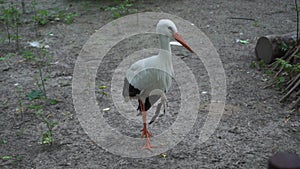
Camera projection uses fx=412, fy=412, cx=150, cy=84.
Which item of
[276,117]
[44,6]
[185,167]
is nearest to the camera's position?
[185,167]

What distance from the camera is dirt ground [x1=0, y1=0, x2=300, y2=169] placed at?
366 cm

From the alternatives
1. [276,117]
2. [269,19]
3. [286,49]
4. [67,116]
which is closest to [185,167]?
[276,117]

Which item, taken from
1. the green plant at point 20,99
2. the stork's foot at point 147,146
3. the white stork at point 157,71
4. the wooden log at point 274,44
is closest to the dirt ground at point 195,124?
the green plant at point 20,99

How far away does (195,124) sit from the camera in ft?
14.1

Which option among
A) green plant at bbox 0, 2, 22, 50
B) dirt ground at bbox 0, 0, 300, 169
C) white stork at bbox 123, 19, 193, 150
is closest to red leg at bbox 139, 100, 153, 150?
white stork at bbox 123, 19, 193, 150

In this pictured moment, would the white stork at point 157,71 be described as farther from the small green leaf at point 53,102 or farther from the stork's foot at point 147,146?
the small green leaf at point 53,102

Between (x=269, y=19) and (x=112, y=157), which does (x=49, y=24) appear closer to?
(x=269, y=19)

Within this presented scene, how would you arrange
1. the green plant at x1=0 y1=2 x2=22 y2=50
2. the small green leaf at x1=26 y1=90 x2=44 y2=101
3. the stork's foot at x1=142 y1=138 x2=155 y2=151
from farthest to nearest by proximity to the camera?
the green plant at x1=0 y1=2 x2=22 y2=50, the small green leaf at x1=26 y1=90 x2=44 y2=101, the stork's foot at x1=142 y1=138 x2=155 y2=151

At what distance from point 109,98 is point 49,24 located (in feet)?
11.3

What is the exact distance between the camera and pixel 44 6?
9156 millimetres

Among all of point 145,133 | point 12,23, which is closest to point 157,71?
point 145,133

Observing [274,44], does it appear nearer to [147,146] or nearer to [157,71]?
[157,71]

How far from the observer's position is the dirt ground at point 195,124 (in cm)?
366

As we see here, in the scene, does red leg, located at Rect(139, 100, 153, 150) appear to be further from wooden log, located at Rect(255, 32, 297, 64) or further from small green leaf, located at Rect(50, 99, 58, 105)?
wooden log, located at Rect(255, 32, 297, 64)
